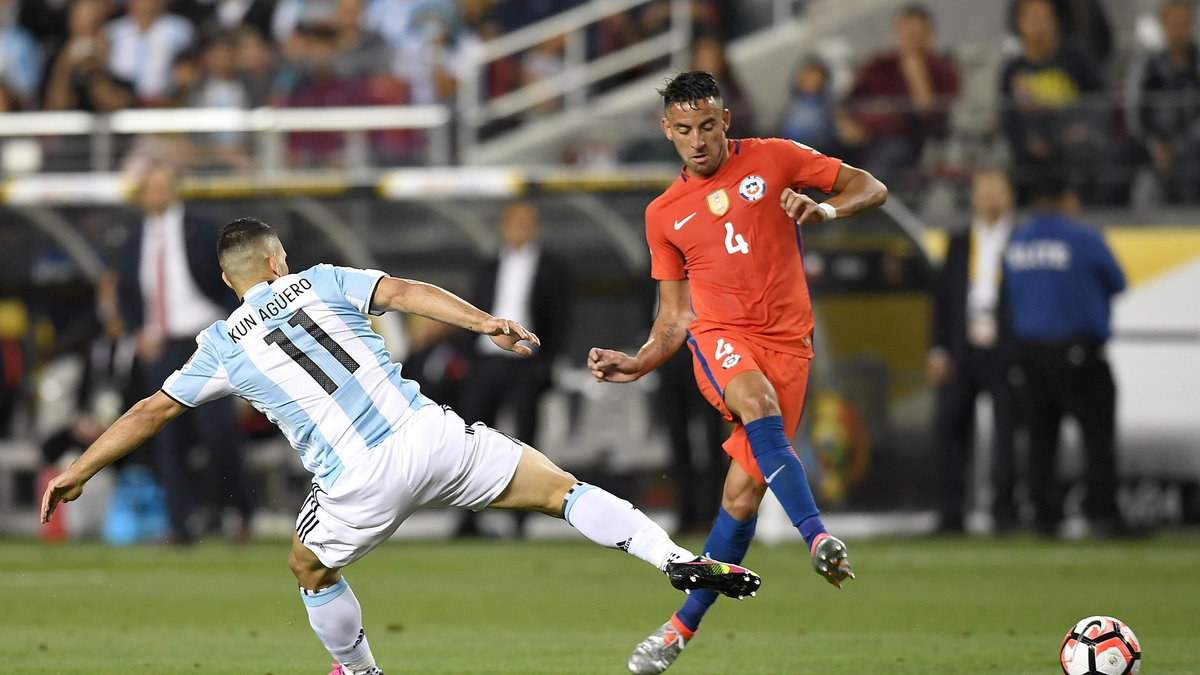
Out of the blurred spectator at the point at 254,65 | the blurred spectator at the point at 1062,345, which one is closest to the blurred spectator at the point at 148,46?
the blurred spectator at the point at 254,65

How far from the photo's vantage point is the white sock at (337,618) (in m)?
6.48

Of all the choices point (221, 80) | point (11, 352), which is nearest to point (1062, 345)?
point (221, 80)

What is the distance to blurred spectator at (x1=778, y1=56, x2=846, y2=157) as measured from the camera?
14.5 metres

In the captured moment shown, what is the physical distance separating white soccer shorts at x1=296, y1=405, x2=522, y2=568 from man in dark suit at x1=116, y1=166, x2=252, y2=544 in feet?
21.4

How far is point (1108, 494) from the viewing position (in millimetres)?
12992

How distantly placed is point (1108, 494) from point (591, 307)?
479 cm

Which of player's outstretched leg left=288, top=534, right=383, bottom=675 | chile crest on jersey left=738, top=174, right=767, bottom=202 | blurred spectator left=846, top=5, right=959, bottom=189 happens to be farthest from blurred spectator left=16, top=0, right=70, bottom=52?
player's outstretched leg left=288, top=534, right=383, bottom=675

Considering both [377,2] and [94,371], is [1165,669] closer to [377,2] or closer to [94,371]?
[94,371]

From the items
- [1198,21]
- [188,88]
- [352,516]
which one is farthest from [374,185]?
[352,516]

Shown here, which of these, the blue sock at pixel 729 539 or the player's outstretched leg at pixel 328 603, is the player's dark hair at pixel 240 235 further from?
the blue sock at pixel 729 539

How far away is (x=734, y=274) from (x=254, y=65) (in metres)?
10.6

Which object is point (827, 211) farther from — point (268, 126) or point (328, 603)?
point (268, 126)

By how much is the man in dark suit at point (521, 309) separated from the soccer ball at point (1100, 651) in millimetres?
7704

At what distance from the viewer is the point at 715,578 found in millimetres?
6137
